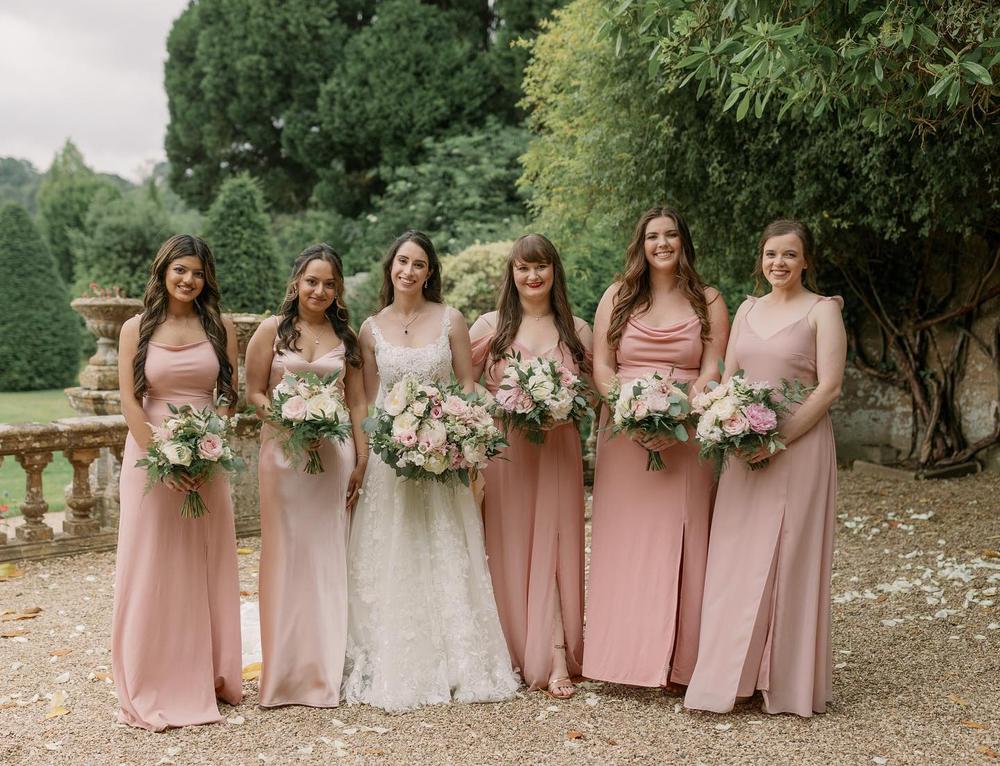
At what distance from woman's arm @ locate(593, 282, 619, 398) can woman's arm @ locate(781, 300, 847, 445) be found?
896 millimetres

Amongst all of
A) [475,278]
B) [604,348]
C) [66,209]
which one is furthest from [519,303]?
[66,209]

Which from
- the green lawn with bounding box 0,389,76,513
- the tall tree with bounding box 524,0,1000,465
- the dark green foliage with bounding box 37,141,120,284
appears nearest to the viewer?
the tall tree with bounding box 524,0,1000,465

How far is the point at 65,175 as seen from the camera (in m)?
27.9

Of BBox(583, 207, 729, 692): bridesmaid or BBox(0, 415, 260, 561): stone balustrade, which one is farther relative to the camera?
BBox(0, 415, 260, 561): stone balustrade

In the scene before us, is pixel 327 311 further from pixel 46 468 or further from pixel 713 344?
pixel 46 468

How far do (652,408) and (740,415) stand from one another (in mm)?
388

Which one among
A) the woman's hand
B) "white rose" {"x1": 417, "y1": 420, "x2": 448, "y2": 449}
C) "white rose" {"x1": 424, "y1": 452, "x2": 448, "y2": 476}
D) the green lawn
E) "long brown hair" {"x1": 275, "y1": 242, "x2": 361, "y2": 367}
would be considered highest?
"long brown hair" {"x1": 275, "y1": 242, "x2": 361, "y2": 367}

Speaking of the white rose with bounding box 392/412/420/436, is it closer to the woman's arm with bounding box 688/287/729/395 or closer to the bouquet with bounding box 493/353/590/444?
the bouquet with bounding box 493/353/590/444

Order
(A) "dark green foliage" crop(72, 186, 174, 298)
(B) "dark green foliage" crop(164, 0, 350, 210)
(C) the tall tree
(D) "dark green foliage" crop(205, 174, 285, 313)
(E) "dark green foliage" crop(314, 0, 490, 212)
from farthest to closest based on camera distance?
(B) "dark green foliage" crop(164, 0, 350, 210), (E) "dark green foliage" crop(314, 0, 490, 212), (A) "dark green foliage" crop(72, 186, 174, 298), (D) "dark green foliage" crop(205, 174, 285, 313), (C) the tall tree

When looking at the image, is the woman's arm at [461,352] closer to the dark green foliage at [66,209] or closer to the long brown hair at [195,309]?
the long brown hair at [195,309]

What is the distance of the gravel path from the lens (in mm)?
4027

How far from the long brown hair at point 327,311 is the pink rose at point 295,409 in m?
0.43

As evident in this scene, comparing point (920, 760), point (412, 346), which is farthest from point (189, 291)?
point (920, 760)

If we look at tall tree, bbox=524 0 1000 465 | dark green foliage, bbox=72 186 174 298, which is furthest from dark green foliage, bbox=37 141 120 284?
tall tree, bbox=524 0 1000 465
